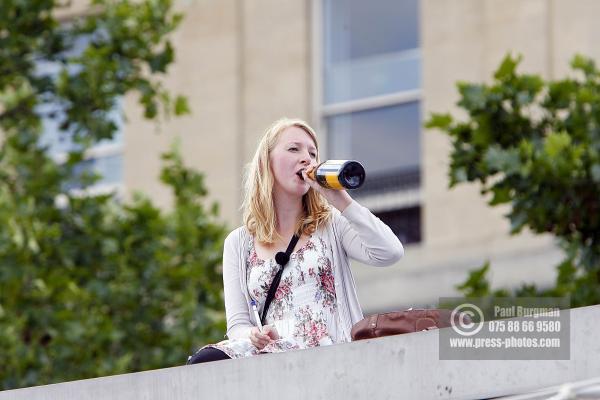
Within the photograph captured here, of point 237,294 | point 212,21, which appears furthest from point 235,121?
point 237,294

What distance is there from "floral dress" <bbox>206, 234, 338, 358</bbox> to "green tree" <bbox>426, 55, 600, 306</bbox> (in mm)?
4357

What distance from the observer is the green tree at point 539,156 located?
11.3 m

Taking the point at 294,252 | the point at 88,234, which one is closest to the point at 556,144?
the point at 294,252

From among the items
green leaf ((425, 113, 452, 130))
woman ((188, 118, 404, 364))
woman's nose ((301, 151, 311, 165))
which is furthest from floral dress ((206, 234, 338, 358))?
green leaf ((425, 113, 452, 130))

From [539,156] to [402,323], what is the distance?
455cm

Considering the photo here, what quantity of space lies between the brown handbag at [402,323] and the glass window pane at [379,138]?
41.9ft

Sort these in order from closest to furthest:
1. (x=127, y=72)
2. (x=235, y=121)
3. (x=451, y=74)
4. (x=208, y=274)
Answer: (x=127, y=72) < (x=208, y=274) < (x=451, y=74) < (x=235, y=121)

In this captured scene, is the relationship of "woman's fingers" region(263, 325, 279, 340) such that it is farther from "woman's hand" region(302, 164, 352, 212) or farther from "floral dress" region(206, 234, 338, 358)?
"woman's hand" region(302, 164, 352, 212)

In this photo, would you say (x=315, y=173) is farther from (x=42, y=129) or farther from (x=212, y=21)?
(x=212, y=21)

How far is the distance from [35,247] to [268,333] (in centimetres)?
874

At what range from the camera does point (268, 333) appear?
23.0 feet

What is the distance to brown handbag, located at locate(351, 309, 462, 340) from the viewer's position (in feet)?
22.6

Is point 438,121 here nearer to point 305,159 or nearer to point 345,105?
point 305,159

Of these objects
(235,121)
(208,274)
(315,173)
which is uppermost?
(235,121)
